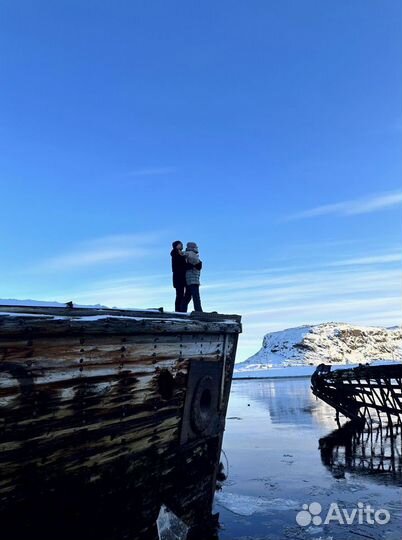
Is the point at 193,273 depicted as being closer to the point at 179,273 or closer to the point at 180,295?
the point at 179,273

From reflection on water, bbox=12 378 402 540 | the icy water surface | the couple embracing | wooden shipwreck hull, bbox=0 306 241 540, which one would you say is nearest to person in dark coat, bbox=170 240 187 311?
the couple embracing

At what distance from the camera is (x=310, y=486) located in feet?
36.5

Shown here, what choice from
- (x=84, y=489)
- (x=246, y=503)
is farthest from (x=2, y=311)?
(x=246, y=503)

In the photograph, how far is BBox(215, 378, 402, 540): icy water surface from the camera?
804 centimetres

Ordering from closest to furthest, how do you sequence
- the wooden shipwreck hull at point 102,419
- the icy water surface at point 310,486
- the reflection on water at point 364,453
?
1. the wooden shipwreck hull at point 102,419
2. the icy water surface at point 310,486
3. the reflection on water at point 364,453

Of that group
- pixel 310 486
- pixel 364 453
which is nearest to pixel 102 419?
pixel 310 486

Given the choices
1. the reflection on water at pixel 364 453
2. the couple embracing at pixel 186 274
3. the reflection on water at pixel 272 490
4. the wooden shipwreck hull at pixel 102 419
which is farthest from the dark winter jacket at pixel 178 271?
the reflection on water at pixel 364 453

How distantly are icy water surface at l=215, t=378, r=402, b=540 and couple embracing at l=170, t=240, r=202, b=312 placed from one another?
14.5 ft

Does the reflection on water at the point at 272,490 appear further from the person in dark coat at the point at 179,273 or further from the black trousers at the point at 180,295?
the person in dark coat at the point at 179,273

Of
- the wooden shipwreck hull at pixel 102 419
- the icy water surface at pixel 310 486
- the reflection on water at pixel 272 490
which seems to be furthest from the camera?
the icy water surface at pixel 310 486

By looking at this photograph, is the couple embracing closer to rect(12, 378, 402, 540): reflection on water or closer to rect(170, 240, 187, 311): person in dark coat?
rect(170, 240, 187, 311): person in dark coat

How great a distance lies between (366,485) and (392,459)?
411 centimetres

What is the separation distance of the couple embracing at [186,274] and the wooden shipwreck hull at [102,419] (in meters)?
2.10

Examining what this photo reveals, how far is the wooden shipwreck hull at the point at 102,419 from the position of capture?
12.4 ft
